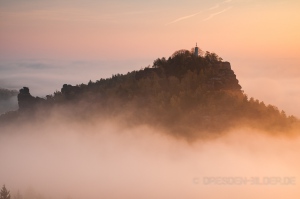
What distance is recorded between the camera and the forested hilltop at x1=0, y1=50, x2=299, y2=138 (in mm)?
124688

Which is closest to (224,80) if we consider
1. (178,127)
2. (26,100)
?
(178,127)

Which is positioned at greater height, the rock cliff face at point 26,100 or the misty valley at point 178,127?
the rock cliff face at point 26,100

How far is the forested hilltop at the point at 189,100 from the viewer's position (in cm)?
12469

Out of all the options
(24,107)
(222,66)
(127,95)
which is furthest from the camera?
(24,107)

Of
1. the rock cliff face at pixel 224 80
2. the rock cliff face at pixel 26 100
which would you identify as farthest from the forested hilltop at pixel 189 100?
the rock cliff face at pixel 26 100

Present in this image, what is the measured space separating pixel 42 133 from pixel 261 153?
9431 centimetres

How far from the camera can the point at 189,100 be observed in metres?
127

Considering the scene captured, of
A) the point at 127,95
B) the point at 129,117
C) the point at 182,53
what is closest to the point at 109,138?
the point at 129,117

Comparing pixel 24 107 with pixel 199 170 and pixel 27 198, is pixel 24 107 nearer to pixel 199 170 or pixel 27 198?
pixel 27 198

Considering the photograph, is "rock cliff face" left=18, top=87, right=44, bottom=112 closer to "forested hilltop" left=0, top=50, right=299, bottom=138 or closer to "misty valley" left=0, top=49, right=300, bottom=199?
"misty valley" left=0, top=49, right=300, bottom=199

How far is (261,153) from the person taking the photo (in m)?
159

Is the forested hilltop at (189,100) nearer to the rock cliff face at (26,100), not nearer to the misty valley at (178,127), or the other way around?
the misty valley at (178,127)

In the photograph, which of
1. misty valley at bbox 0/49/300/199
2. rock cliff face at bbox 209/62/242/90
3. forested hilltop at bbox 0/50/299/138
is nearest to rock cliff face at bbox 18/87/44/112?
misty valley at bbox 0/49/300/199

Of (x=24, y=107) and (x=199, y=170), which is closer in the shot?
(x=24, y=107)
